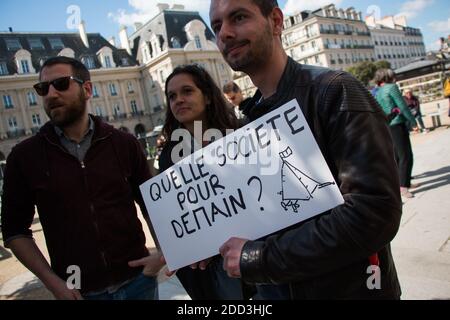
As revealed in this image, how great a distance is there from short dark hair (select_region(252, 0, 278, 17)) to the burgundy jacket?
1.26 metres

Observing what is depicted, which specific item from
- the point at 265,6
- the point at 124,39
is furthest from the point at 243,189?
the point at 124,39

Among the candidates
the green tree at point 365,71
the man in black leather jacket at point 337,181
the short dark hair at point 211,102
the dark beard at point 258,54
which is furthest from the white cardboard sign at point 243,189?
the green tree at point 365,71

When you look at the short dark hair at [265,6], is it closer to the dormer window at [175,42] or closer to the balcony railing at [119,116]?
the dormer window at [175,42]

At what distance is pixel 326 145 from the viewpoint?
1235 millimetres

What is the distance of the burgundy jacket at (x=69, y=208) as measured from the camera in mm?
2010

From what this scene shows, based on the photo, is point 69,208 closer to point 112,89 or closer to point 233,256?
point 233,256

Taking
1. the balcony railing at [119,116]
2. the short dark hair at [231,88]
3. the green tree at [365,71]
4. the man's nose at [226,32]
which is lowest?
the man's nose at [226,32]

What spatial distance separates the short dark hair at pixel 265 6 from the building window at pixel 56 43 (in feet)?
163

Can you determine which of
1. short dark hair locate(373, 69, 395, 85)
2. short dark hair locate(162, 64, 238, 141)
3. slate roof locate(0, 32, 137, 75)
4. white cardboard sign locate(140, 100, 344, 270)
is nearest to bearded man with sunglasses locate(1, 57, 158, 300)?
white cardboard sign locate(140, 100, 344, 270)

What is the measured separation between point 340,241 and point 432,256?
266 cm

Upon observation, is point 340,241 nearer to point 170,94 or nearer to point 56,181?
point 56,181

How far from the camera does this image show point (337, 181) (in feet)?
4.13

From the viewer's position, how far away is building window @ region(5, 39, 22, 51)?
136 ft
